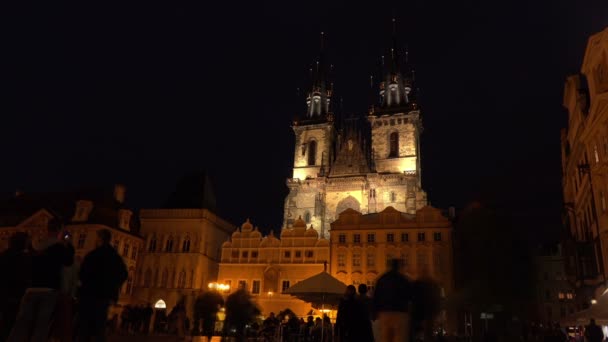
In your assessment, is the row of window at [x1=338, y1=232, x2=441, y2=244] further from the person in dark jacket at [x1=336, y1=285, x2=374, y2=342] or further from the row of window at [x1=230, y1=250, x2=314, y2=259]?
the person in dark jacket at [x1=336, y1=285, x2=374, y2=342]

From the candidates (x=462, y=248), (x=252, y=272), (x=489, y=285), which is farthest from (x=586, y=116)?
(x=252, y=272)

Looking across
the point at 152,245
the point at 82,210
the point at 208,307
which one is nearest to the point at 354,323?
the point at 208,307

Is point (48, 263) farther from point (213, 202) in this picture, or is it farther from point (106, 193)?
point (213, 202)

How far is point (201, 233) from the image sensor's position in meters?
46.4

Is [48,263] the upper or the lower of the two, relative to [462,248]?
lower

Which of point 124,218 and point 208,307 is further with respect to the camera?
point 124,218

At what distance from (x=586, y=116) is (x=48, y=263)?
27873mm

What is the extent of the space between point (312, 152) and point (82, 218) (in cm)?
3114

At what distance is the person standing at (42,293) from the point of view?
609cm

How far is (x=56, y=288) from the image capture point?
6340mm

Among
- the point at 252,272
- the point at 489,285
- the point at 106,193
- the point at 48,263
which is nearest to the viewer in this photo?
the point at 48,263

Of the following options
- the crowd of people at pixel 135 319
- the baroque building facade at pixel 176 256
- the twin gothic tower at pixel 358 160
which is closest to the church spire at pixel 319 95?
the twin gothic tower at pixel 358 160

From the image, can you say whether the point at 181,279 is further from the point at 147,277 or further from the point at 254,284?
the point at 254,284

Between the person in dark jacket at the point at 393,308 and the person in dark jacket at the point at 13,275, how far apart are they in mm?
6129
